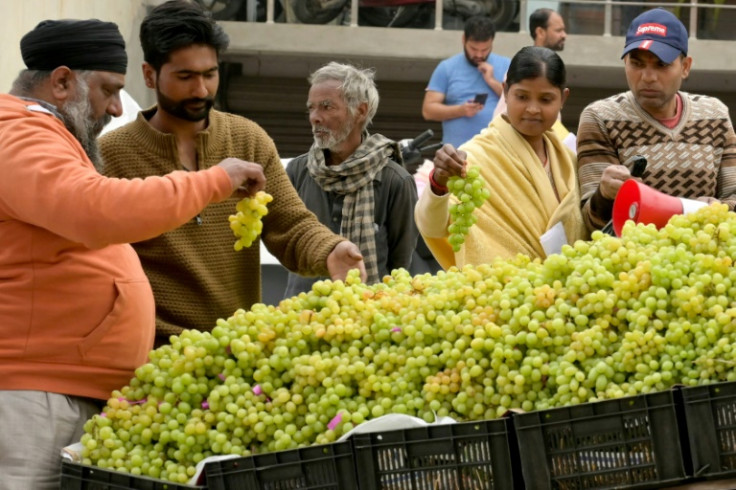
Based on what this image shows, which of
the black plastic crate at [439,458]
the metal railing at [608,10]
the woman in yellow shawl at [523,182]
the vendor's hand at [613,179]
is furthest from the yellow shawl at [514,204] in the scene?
the metal railing at [608,10]

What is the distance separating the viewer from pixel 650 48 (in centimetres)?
340

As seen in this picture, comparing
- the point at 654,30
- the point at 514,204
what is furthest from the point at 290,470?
the point at 654,30

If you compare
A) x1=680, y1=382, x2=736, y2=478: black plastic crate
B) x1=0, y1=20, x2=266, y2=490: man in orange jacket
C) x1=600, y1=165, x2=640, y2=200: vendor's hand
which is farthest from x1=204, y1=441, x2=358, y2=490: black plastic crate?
x1=600, y1=165, x2=640, y2=200: vendor's hand

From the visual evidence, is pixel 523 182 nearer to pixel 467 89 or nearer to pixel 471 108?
pixel 471 108

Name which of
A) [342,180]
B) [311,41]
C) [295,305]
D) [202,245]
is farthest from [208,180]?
[311,41]

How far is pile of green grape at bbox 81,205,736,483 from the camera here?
2.19m

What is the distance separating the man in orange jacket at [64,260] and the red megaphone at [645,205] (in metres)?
0.80

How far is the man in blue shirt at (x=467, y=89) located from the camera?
6832 mm

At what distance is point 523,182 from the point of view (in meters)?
3.51

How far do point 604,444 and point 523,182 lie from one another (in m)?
1.46

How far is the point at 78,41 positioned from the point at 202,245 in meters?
0.63

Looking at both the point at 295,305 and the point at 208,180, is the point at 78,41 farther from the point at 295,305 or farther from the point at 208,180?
the point at 295,305

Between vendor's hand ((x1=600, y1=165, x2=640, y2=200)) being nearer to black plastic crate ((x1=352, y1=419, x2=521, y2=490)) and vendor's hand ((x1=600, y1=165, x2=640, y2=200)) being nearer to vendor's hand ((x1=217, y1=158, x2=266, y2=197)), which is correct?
vendor's hand ((x1=217, y1=158, x2=266, y2=197))

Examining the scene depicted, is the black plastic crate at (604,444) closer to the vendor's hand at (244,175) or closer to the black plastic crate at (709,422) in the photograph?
the black plastic crate at (709,422)
